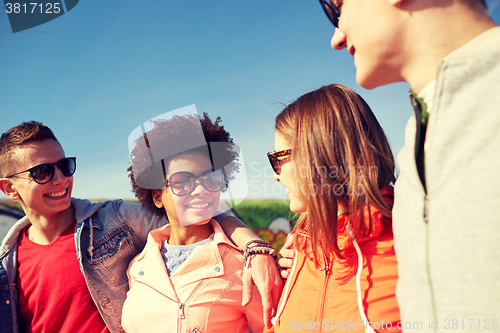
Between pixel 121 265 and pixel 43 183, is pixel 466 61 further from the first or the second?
pixel 43 183

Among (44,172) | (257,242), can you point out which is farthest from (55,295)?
(257,242)

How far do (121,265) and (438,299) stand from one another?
7.88ft

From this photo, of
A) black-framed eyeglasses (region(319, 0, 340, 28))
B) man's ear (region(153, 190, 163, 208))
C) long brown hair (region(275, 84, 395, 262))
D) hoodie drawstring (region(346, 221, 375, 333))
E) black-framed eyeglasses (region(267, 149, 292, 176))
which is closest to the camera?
black-framed eyeglasses (region(319, 0, 340, 28))

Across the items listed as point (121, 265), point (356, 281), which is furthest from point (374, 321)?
point (121, 265)

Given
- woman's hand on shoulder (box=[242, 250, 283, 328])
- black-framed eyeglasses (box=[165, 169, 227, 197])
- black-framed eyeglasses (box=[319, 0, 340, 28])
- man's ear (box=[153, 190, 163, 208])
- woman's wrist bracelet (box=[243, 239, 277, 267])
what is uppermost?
black-framed eyeglasses (box=[319, 0, 340, 28])

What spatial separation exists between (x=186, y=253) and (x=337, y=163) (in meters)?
1.39

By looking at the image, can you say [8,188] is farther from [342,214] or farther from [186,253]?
[342,214]

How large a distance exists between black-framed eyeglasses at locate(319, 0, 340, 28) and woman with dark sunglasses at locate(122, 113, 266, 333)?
1.40 meters

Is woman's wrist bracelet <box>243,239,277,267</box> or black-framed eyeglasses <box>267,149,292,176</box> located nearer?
black-framed eyeglasses <box>267,149,292,176</box>

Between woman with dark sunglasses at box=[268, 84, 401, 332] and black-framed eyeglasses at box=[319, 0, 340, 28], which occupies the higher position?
black-framed eyeglasses at box=[319, 0, 340, 28]

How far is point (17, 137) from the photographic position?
2.84 metres

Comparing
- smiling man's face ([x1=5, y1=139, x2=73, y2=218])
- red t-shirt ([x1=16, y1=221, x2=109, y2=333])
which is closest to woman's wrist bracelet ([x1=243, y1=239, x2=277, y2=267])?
red t-shirt ([x1=16, y1=221, x2=109, y2=333])

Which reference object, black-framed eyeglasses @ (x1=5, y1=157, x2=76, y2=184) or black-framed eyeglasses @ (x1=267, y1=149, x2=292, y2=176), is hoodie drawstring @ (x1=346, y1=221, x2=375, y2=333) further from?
black-framed eyeglasses @ (x1=5, y1=157, x2=76, y2=184)

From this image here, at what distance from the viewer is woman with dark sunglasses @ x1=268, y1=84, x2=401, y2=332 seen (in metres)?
1.40
